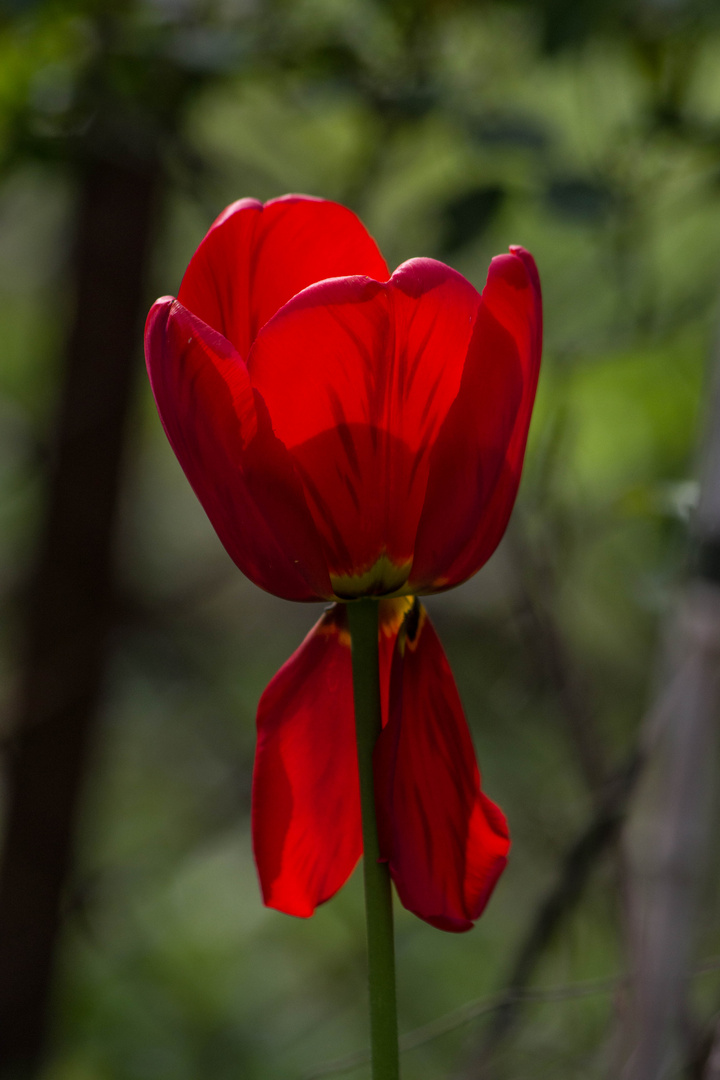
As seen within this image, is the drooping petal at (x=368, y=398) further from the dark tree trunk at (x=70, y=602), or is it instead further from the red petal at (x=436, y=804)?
the dark tree trunk at (x=70, y=602)

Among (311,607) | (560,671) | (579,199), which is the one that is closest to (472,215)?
(579,199)

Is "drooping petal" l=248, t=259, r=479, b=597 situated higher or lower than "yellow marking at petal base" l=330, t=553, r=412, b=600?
higher

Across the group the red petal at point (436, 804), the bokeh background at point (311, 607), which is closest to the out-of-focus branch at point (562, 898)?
the bokeh background at point (311, 607)

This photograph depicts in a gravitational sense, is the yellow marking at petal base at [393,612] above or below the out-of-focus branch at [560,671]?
above

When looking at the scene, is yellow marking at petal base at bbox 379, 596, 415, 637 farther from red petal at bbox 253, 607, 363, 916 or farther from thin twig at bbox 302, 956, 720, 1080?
thin twig at bbox 302, 956, 720, 1080

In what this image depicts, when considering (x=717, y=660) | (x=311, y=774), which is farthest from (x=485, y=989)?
(x=311, y=774)

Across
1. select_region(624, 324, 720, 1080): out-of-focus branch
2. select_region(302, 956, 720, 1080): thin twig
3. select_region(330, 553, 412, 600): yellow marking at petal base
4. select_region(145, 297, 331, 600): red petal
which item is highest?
select_region(145, 297, 331, 600): red petal

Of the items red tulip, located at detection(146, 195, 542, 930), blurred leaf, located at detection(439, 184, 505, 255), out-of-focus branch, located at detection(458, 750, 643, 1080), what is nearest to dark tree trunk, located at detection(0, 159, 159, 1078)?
blurred leaf, located at detection(439, 184, 505, 255)

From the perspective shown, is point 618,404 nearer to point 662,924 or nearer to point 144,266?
point 144,266
